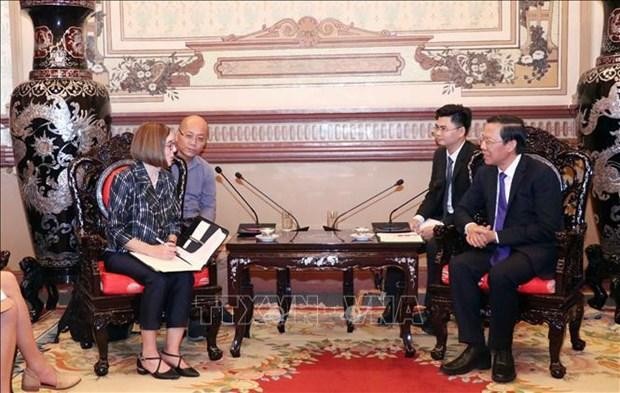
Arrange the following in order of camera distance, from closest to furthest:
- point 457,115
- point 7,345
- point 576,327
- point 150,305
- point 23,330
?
1. point 7,345
2. point 23,330
3. point 150,305
4. point 576,327
5. point 457,115

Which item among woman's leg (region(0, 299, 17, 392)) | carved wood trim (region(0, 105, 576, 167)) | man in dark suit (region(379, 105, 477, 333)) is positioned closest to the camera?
woman's leg (region(0, 299, 17, 392))

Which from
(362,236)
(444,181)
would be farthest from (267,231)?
(444,181)

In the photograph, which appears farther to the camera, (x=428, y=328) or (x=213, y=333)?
(x=428, y=328)

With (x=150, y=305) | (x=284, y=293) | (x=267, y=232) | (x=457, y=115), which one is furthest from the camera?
(x=284, y=293)

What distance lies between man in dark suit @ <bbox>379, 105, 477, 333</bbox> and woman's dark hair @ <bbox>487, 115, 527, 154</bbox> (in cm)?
51

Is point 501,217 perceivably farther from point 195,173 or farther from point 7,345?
point 7,345

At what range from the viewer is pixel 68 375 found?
11.3 ft

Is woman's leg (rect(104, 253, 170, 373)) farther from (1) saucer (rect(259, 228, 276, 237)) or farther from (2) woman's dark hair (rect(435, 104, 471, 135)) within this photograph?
(2) woman's dark hair (rect(435, 104, 471, 135))

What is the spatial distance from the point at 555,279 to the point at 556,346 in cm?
29

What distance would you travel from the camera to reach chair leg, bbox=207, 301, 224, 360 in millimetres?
3719

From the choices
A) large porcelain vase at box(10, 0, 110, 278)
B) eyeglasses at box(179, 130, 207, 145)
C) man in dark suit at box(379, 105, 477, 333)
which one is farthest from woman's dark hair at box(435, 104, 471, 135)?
large porcelain vase at box(10, 0, 110, 278)

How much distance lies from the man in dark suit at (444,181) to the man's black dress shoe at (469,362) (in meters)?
0.56

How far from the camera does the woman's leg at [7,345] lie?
268cm

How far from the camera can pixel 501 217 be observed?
358cm
